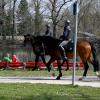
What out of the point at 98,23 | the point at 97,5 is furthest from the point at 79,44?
the point at 98,23

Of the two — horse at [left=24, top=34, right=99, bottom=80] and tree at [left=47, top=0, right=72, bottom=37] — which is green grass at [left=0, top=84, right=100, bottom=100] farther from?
tree at [left=47, top=0, right=72, bottom=37]

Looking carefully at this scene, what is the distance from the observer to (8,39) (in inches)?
3755

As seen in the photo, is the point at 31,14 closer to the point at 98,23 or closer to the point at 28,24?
the point at 28,24

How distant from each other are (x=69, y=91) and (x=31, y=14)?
87.1m

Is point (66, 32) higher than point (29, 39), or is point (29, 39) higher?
point (66, 32)

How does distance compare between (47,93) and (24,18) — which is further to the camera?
(24,18)

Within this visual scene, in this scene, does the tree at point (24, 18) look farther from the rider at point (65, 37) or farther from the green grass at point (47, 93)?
the green grass at point (47, 93)

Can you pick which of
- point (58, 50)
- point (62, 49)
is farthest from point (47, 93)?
point (58, 50)

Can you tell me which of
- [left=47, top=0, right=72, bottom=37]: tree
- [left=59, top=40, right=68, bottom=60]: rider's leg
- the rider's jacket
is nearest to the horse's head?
[left=59, top=40, right=68, bottom=60]: rider's leg

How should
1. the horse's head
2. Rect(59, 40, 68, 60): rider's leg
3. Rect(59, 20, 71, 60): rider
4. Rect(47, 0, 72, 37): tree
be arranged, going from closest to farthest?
Rect(59, 20, 71, 60): rider → Rect(59, 40, 68, 60): rider's leg → the horse's head → Rect(47, 0, 72, 37): tree

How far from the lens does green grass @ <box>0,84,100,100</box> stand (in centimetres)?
1227

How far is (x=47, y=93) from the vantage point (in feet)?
44.2

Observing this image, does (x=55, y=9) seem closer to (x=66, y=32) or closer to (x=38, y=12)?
(x=38, y=12)

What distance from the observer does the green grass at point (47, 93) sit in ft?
40.3
